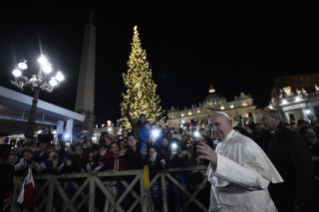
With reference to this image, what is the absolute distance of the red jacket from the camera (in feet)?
14.6

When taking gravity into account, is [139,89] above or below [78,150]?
above

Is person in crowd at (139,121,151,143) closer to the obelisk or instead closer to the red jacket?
the red jacket

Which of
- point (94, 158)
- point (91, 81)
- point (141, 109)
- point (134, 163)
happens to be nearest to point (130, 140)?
point (134, 163)

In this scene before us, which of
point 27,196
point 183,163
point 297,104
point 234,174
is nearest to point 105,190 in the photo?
point 27,196

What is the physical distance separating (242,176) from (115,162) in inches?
151

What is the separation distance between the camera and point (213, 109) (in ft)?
255

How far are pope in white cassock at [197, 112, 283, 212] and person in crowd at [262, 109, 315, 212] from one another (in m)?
0.72

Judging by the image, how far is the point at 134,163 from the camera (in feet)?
14.9

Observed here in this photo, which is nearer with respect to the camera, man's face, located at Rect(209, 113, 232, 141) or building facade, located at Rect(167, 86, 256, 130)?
man's face, located at Rect(209, 113, 232, 141)

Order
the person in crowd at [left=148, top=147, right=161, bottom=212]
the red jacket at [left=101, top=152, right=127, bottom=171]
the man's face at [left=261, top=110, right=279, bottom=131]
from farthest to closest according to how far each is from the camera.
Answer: the red jacket at [left=101, top=152, right=127, bottom=171], the person in crowd at [left=148, top=147, right=161, bottom=212], the man's face at [left=261, top=110, right=279, bottom=131]

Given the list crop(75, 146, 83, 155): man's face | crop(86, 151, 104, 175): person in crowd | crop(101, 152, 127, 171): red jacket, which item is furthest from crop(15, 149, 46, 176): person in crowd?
crop(101, 152, 127, 171): red jacket

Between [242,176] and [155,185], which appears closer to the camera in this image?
[242,176]

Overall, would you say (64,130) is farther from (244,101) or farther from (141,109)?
(244,101)

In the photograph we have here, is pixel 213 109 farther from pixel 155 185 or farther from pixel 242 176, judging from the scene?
pixel 242 176
